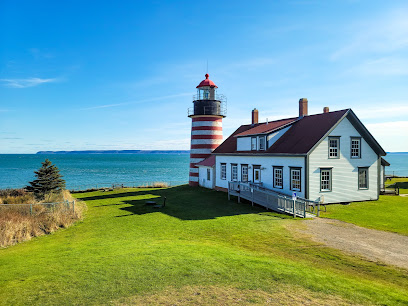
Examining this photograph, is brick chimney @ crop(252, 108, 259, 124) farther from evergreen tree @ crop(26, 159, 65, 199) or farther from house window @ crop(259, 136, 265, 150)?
evergreen tree @ crop(26, 159, 65, 199)

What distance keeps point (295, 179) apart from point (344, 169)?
4.30 meters

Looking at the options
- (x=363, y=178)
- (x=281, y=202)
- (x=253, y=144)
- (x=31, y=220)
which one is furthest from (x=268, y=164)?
(x=31, y=220)

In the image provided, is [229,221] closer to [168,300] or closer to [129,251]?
[129,251]

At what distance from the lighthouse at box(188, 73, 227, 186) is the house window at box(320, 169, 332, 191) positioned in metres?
16.8

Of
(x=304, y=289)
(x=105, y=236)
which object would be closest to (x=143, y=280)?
(x=304, y=289)

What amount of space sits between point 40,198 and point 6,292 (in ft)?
65.9

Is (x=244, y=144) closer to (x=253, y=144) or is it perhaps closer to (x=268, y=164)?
(x=253, y=144)

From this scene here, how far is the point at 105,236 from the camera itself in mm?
16062

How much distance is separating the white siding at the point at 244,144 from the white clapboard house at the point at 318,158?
0.75 feet

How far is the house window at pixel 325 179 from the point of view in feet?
79.1

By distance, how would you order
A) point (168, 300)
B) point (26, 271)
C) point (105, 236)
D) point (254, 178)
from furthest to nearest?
point (254, 178), point (105, 236), point (26, 271), point (168, 300)

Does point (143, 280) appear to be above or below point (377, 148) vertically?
below

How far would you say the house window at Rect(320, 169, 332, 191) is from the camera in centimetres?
2411

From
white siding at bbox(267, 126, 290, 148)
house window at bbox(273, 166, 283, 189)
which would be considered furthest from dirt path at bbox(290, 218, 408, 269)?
white siding at bbox(267, 126, 290, 148)
